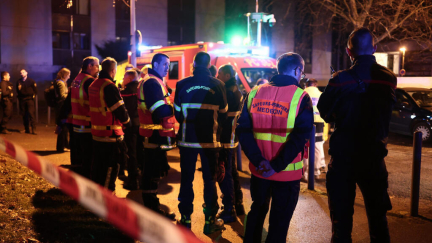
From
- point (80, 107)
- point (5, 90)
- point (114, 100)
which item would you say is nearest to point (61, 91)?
point (80, 107)

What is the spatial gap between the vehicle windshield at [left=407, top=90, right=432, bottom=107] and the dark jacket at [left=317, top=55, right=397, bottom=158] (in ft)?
34.4

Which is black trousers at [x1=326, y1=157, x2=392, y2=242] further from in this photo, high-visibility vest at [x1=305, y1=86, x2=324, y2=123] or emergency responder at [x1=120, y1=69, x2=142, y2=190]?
emergency responder at [x1=120, y1=69, x2=142, y2=190]

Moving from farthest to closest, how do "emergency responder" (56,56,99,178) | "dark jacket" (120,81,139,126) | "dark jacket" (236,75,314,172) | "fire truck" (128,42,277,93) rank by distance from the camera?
"fire truck" (128,42,277,93)
"dark jacket" (120,81,139,126)
"emergency responder" (56,56,99,178)
"dark jacket" (236,75,314,172)

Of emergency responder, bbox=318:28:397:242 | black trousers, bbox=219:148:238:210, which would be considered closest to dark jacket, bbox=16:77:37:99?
black trousers, bbox=219:148:238:210

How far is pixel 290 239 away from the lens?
437 cm

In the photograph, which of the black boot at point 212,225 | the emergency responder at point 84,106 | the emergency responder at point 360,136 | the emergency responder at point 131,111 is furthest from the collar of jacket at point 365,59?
the emergency responder at point 131,111

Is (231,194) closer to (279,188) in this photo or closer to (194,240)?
(279,188)

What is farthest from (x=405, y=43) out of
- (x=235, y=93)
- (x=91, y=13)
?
(x=235, y=93)

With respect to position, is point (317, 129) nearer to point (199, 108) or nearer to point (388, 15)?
point (199, 108)

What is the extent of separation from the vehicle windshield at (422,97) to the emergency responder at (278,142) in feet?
35.4

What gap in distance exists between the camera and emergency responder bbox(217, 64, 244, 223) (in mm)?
4814

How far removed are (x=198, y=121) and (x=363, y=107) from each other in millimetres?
1710

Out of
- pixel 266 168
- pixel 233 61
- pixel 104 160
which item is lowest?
pixel 104 160

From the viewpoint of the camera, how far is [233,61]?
995cm
